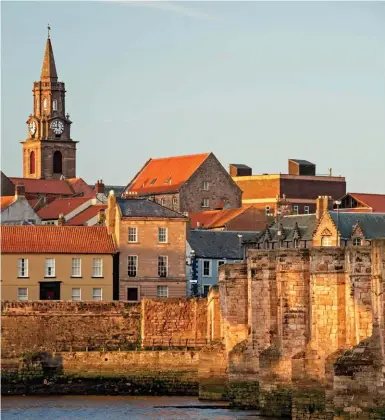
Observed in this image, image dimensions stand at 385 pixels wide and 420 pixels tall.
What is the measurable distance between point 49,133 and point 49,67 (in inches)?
308

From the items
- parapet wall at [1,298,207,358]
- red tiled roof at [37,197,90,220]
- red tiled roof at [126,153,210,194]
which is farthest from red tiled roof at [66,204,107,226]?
parapet wall at [1,298,207,358]

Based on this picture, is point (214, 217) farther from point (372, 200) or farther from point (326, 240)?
point (326, 240)

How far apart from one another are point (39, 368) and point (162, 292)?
17.4 metres

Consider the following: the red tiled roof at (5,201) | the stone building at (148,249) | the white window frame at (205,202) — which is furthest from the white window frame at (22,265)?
the white window frame at (205,202)

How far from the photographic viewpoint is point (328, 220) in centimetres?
11019

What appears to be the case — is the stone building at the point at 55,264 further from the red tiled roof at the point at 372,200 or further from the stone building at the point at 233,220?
the red tiled roof at the point at 372,200

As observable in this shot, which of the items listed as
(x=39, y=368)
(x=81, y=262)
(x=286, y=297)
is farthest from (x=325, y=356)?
(x=81, y=262)

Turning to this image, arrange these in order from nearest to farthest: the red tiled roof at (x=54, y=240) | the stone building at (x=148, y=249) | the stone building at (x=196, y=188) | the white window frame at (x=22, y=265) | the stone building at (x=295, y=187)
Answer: the white window frame at (x=22, y=265)
the red tiled roof at (x=54, y=240)
the stone building at (x=148, y=249)
the stone building at (x=196, y=188)
the stone building at (x=295, y=187)

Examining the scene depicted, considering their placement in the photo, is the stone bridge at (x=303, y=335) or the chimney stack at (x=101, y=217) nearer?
the stone bridge at (x=303, y=335)

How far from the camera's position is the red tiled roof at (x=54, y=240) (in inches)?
3844

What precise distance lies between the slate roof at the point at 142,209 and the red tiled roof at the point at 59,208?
1397 inches

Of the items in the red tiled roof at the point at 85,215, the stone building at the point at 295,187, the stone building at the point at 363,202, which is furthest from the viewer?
the stone building at the point at 295,187

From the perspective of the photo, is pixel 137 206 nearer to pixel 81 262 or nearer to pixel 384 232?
pixel 81 262

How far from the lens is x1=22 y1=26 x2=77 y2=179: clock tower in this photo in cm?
19000
